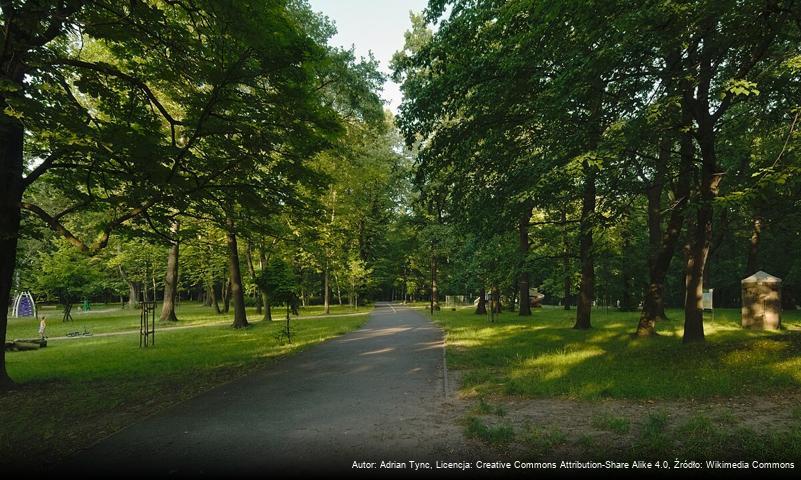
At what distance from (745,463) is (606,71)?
7.35 m

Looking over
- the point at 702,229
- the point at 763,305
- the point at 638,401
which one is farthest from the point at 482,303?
the point at 638,401

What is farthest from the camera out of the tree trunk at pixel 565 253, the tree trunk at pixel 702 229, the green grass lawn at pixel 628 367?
the tree trunk at pixel 565 253

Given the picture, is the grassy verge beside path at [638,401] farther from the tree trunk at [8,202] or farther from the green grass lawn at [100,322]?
the green grass lawn at [100,322]

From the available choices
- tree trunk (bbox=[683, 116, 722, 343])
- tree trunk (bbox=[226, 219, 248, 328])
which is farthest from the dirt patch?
tree trunk (bbox=[226, 219, 248, 328])

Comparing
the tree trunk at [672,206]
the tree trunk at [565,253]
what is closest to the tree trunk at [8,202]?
the tree trunk at [672,206]

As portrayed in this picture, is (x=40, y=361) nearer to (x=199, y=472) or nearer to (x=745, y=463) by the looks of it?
(x=199, y=472)

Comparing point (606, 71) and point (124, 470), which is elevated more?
point (606, 71)

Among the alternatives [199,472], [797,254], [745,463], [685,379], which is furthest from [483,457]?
[797,254]

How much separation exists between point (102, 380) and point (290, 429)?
252 inches

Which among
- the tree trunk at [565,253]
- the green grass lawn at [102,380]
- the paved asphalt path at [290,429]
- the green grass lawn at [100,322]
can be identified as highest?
the tree trunk at [565,253]

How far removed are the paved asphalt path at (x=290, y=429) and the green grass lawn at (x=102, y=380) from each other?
631 mm

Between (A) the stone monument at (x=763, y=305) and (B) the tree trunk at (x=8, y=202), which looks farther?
(A) the stone monument at (x=763, y=305)

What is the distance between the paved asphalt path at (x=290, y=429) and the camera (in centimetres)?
494

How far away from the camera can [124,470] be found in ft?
15.9
